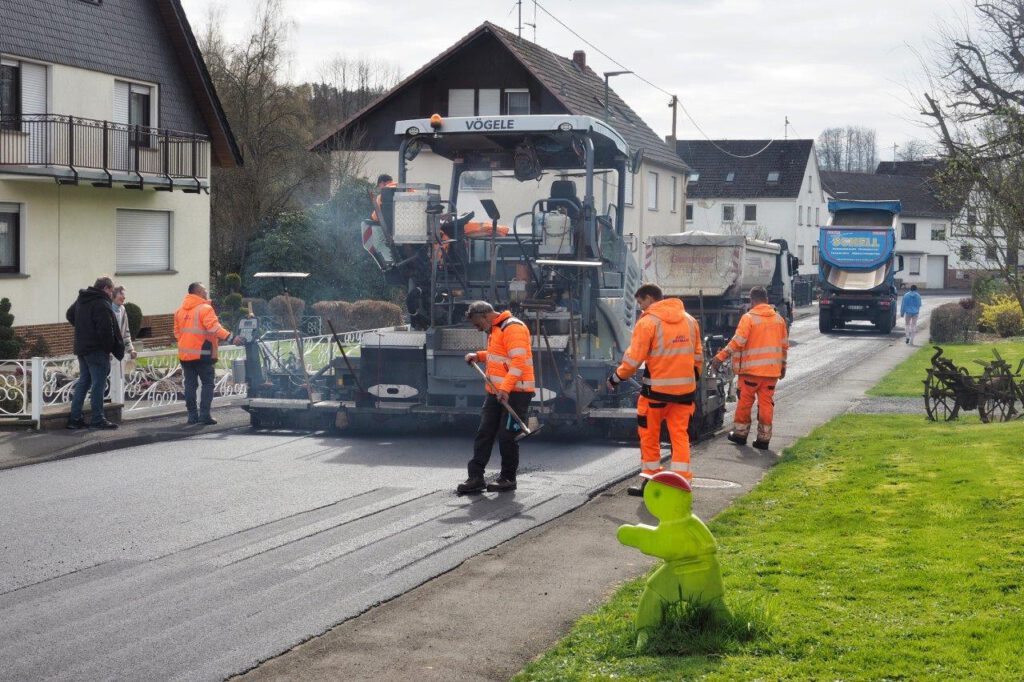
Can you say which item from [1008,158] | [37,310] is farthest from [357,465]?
[37,310]

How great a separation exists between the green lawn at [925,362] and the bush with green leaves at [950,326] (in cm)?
159

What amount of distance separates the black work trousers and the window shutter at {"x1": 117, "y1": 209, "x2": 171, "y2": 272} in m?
18.6

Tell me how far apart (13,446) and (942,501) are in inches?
353

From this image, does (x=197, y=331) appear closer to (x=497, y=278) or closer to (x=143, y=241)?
(x=497, y=278)

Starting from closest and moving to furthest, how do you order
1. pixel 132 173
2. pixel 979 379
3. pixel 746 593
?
pixel 746 593 < pixel 979 379 < pixel 132 173

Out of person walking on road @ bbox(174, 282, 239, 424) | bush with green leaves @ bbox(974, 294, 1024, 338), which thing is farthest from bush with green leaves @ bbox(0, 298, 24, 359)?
bush with green leaves @ bbox(974, 294, 1024, 338)

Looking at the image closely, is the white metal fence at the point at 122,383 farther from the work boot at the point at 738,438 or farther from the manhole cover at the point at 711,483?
the manhole cover at the point at 711,483

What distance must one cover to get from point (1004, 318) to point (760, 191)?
41457 millimetres

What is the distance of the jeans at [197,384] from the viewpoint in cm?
1516

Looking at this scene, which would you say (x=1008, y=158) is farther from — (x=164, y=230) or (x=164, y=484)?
(x=164, y=230)

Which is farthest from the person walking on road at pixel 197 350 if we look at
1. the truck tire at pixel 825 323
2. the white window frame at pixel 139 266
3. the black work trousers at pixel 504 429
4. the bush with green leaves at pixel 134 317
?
the truck tire at pixel 825 323

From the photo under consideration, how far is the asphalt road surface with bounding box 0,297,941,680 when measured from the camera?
628cm

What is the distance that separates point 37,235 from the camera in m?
24.8

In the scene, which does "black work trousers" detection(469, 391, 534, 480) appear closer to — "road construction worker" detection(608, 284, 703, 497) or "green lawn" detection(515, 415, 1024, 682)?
"road construction worker" detection(608, 284, 703, 497)
